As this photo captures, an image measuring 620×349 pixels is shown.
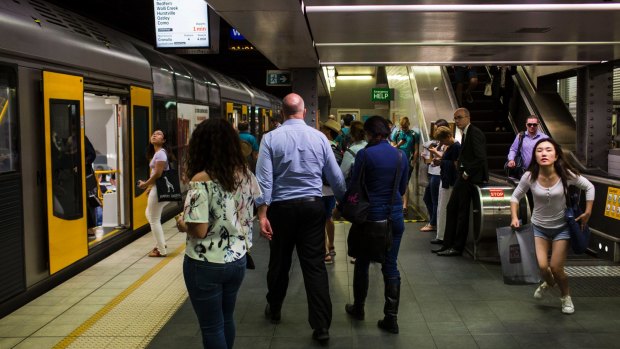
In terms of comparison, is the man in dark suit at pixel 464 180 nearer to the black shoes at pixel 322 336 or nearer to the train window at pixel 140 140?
the black shoes at pixel 322 336

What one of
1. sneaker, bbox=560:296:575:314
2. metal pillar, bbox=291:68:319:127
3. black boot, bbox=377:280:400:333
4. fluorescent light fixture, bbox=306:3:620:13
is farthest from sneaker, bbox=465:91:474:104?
black boot, bbox=377:280:400:333

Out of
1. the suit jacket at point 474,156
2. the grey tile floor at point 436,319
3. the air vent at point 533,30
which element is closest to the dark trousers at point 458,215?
the suit jacket at point 474,156

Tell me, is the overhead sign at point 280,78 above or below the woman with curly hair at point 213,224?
above

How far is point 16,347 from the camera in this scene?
4328 millimetres

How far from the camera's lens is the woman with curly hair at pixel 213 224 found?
3031 mm

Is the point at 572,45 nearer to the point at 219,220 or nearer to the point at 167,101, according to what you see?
the point at 219,220

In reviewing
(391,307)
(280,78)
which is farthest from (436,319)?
(280,78)

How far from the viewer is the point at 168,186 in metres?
6.91

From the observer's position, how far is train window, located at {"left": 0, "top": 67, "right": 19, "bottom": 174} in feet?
16.3

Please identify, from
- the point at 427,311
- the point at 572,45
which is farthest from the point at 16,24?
the point at 572,45

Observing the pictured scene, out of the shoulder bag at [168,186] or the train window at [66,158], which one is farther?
the shoulder bag at [168,186]

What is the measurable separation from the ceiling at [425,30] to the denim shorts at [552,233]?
1.76m

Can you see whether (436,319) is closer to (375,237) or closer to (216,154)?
(375,237)

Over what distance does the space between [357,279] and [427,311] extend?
782 mm
